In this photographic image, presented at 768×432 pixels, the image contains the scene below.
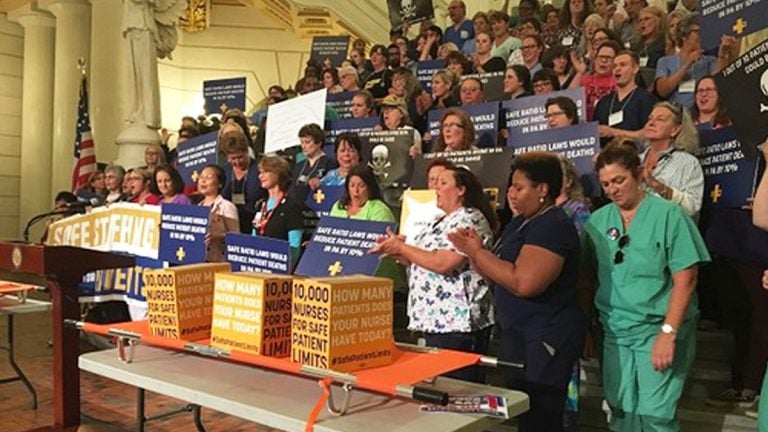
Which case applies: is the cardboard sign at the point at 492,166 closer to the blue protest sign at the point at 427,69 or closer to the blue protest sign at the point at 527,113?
the blue protest sign at the point at 527,113

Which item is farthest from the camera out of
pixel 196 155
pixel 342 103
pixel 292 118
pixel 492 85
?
pixel 342 103

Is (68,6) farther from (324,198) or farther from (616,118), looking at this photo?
(616,118)

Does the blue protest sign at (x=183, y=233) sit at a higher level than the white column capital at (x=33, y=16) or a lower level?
lower

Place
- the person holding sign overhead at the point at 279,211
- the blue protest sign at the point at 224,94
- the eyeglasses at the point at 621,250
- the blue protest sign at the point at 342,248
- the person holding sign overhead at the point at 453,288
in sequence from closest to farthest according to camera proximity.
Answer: the eyeglasses at the point at 621,250 < the person holding sign overhead at the point at 453,288 < the blue protest sign at the point at 342,248 < the person holding sign overhead at the point at 279,211 < the blue protest sign at the point at 224,94

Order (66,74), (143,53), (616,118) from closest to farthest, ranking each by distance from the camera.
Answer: (616,118) → (143,53) → (66,74)

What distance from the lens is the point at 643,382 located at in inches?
108

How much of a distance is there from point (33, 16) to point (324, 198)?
35.0 ft

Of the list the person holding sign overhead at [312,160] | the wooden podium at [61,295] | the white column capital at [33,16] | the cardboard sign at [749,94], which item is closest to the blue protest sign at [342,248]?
the wooden podium at [61,295]

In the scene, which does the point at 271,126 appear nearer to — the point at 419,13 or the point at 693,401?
the point at 693,401

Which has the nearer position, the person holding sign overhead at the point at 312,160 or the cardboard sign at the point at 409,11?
the person holding sign overhead at the point at 312,160

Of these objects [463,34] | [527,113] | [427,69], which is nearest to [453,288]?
[527,113]

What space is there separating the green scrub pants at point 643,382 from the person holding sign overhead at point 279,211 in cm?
217

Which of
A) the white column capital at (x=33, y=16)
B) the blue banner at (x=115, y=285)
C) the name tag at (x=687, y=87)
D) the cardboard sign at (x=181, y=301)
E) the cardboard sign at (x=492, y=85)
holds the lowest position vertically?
the blue banner at (x=115, y=285)

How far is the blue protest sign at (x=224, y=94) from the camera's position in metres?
9.50
